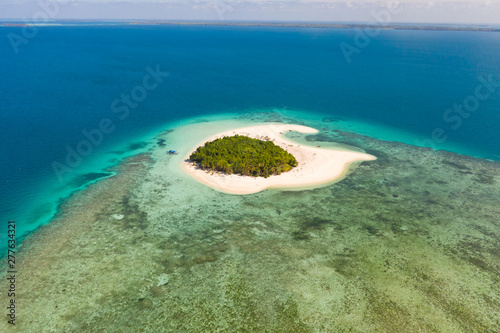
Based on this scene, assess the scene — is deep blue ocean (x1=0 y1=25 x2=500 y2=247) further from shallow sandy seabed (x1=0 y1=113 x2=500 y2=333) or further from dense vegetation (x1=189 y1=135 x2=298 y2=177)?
dense vegetation (x1=189 y1=135 x2=298 y2=177)

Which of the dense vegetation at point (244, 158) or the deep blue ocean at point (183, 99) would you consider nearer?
the dense vegetation at point (244, 158)

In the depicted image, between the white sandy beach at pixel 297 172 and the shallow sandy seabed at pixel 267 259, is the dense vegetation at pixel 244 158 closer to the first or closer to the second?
the white sandy beach at pixel 297 172

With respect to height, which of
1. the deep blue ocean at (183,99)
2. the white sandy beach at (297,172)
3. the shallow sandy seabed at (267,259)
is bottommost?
the shallow sandy seabed at (267,259)

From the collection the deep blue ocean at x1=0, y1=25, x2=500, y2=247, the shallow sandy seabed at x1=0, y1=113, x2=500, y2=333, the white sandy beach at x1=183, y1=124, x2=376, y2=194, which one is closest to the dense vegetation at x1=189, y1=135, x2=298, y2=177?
the white sandy beach at x1=183, y1=124, x2=376, y2=194

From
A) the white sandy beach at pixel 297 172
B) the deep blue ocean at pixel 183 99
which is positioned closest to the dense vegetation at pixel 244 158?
the white sandy beach at pixel 297 172

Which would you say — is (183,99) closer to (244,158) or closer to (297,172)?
(244,158)

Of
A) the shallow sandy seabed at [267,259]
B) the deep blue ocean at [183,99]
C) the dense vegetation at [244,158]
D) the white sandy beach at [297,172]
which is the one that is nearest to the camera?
the shallow sandy seabed at [267,259]

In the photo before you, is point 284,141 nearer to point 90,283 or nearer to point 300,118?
point 300,118
